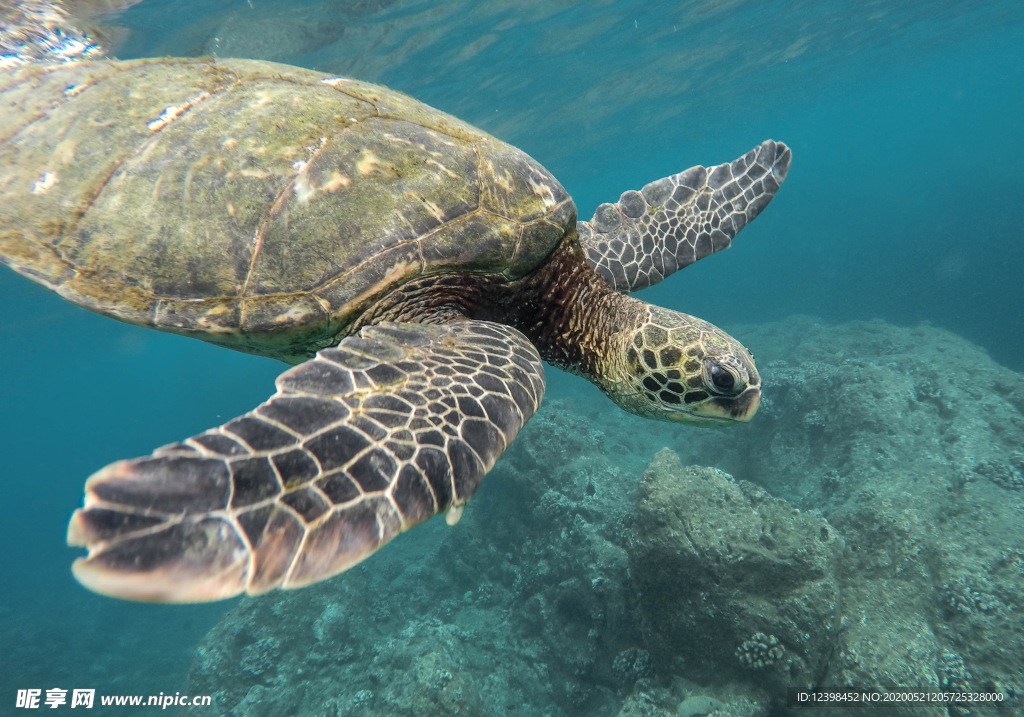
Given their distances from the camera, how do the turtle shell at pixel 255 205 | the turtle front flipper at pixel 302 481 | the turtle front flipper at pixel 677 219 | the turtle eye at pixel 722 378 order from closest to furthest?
the turtle front flipper at pixel 302 481
the turtle shell at pixel 255 205
the turtle eye at pixel 722 378
the turtle front flipper at pixel 677 219

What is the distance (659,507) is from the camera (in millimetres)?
5973

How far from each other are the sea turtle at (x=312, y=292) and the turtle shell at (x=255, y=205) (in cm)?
1

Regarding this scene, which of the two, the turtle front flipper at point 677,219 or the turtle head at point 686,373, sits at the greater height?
the turtle front flipper at point 677,219

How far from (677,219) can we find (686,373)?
7.45 feet

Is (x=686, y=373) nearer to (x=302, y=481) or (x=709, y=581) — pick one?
(x=302, y=481)

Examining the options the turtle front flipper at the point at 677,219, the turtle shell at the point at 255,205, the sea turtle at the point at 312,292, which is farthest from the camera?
the turtle front flipper at the point at 677,219

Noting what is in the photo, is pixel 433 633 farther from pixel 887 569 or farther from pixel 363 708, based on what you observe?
pixel 887 569

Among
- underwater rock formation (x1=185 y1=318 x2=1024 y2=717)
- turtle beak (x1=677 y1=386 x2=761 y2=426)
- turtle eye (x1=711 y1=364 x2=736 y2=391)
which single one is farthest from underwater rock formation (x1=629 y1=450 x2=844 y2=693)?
turtle eye (x1=711 y1=364 x2=736 y2=391)

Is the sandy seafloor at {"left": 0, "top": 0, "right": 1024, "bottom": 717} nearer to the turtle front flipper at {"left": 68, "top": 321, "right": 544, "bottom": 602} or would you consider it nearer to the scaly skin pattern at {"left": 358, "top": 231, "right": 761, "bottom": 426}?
the scaly skin pattern at {"left": 358, "top": 231, "right": 761, "bottom": 426}

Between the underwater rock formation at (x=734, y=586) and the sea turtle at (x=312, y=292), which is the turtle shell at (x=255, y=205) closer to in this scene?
the sea turtle at (x=312, y=292)

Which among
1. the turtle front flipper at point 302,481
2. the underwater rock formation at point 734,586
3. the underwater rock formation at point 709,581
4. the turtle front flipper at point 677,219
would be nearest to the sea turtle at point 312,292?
the turtle front flipper at point 302,481

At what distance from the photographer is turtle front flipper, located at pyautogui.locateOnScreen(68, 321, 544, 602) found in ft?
4.22

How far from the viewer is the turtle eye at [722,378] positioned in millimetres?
2904

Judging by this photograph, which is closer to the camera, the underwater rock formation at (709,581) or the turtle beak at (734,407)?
the turtle beak at (734,407)
